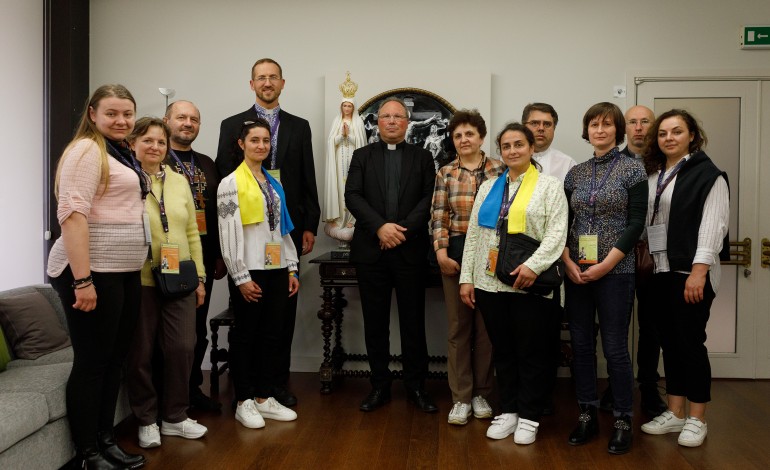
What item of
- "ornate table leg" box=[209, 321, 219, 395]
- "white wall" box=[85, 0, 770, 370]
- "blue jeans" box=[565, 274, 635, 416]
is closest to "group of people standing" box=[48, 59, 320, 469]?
"ornate table leg" box=[209, 321, 219, 395]

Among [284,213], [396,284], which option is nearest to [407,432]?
[396,284]

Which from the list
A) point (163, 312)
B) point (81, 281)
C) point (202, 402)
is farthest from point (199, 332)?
point (81, 281)

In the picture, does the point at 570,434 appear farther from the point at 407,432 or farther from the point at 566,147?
the point at 566,147

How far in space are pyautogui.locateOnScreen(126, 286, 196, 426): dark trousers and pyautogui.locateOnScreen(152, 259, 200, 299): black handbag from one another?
9cm

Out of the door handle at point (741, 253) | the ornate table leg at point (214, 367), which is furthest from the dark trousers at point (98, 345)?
the door handle at point (741, 253)

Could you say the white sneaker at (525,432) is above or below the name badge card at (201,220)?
below

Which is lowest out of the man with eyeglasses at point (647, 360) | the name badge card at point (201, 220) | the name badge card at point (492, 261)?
the man with eyeglasses at point (647, 360)

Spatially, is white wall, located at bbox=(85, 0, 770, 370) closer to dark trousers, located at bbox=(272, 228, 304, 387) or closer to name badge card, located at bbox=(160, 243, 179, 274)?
dark trousers, located at bbox=(272, 228, 304, 387)

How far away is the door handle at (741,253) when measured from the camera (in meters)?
4.20

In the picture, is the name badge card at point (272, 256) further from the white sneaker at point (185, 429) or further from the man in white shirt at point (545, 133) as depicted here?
the man in white shirt at point (545, 133)

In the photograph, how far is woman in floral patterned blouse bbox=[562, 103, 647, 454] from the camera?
2803mm

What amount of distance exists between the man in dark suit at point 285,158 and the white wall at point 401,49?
63cm

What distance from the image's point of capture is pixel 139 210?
8.30ft

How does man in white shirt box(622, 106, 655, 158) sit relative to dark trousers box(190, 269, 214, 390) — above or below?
above
